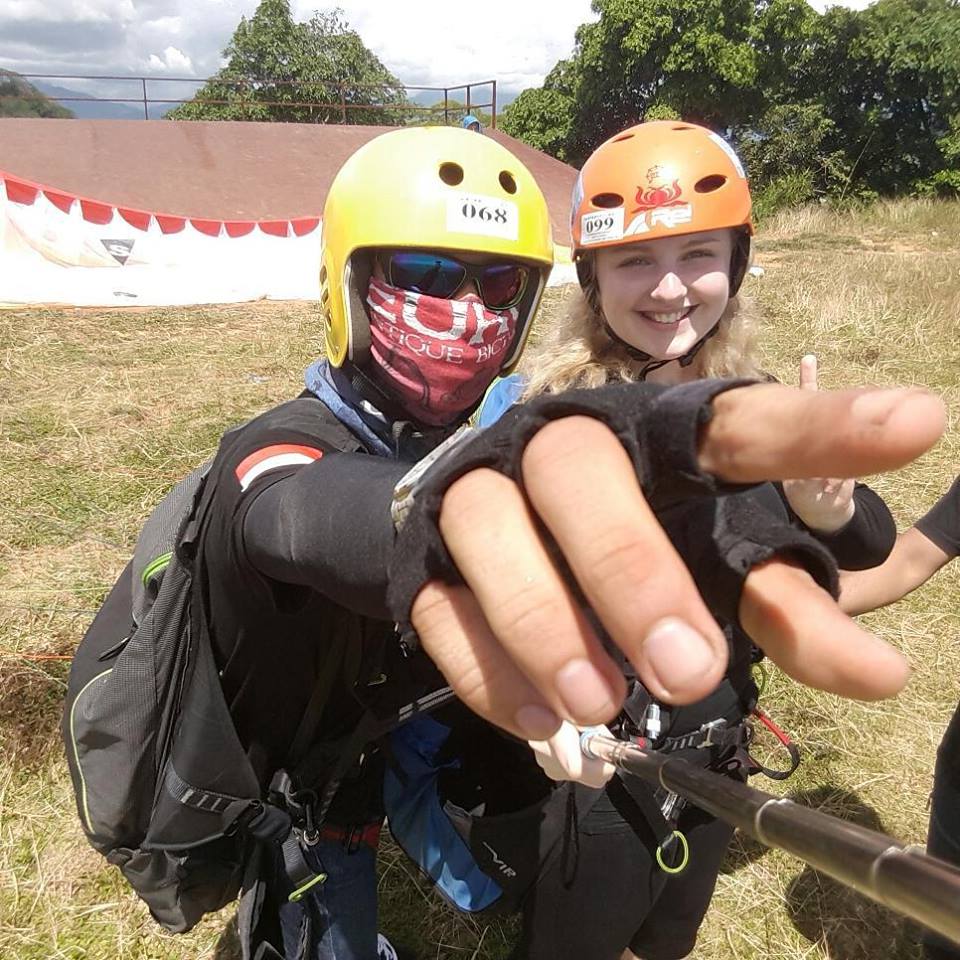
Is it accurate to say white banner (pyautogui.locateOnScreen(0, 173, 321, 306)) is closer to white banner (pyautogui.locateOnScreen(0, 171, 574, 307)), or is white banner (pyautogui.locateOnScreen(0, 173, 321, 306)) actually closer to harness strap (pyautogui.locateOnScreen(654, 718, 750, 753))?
white banner (pyautogui.locateOnScreen(0, 171, 574, 307))

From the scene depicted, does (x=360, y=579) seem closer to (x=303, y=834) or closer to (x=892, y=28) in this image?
(x=303, y=834)

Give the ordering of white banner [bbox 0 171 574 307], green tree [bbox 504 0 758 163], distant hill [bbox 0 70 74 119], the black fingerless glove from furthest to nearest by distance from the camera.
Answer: green tree [bbox 504 0 758 163], distant hill [bbox 0 70 74 119], white banner [bbox 0 171 574 307], the black fingerless glove

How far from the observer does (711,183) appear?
2549 millimetres

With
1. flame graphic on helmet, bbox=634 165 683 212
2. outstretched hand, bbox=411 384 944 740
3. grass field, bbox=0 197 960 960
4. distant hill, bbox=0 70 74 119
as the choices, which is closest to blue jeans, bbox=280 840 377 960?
grass field, bbox=0 197 960 960

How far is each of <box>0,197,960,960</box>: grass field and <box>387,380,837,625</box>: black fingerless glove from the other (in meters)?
2.39

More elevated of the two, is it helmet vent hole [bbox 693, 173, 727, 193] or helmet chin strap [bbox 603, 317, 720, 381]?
helmet vent hole [bbox 693, 173, 727, 193]

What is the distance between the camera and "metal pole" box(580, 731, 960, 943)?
45cm

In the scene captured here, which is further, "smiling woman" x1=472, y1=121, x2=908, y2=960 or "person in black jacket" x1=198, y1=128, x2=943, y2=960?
"smiling woman" x1=472, y1=121, x2=908, y2=960

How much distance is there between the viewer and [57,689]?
328 cm

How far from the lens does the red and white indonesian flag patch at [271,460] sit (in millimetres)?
1101

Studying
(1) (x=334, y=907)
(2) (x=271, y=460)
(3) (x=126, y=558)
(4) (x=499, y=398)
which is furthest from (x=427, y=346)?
(3) (x=126, y=558)

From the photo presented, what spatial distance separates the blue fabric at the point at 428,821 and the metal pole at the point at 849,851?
1154 mm

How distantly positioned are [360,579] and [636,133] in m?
2.48

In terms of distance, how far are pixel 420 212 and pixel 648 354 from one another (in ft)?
3.29
